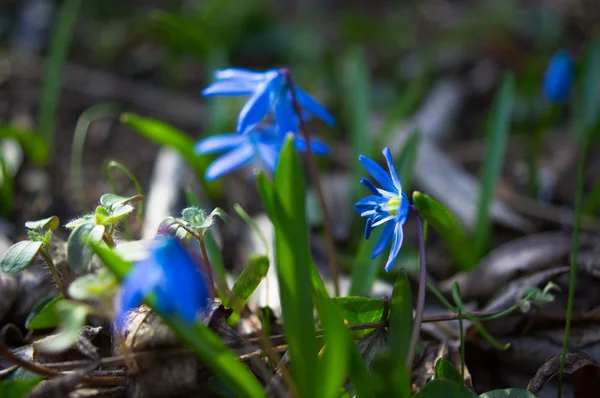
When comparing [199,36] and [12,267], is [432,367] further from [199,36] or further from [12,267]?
[199,36]

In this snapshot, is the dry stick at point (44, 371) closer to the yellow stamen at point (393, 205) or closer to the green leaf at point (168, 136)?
the yellow stamen at point (393, 205)

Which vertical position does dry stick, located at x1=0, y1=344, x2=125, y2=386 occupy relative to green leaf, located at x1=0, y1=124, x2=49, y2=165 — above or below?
below

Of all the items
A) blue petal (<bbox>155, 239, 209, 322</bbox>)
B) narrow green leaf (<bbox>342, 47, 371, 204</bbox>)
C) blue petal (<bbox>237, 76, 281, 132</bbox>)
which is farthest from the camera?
narrow green leaf (<bbox>342, 47, 371, 204</bbox>)

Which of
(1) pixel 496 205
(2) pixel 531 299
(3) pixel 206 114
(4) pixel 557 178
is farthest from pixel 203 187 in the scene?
(4) pixel 557 178

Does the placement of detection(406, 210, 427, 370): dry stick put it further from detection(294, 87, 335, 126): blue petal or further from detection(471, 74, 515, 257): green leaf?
detection(471, 74, 515, 257): green leaf

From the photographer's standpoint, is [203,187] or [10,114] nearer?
[203,187]

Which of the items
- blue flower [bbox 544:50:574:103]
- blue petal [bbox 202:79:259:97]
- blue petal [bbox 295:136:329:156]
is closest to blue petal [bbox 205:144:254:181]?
blue petal [bbox 295:136:329:156]

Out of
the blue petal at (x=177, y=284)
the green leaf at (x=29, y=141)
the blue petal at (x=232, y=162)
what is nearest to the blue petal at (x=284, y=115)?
the blue petal at (x=232, y=162)

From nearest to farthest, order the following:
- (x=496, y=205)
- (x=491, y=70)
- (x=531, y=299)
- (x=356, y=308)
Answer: (x=356, y=308), (x=531, y=299), (x=496, y=205), (x=491, y=70)

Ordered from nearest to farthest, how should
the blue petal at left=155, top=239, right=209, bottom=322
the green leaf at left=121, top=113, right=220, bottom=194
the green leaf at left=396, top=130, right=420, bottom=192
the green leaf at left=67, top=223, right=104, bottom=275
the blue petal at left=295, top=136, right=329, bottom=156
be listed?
the blue petal at left=155, top=239, right=209, bottom=322
the green leaf at left=67, top=223, right=104, bottom=275
the blue petal at left=295, top=136, right=329, bottom=156
the green leaf at left=396, top=130, right=420, bottom=192
the green leaf at left=121, top=113, right=220, bottom=194
